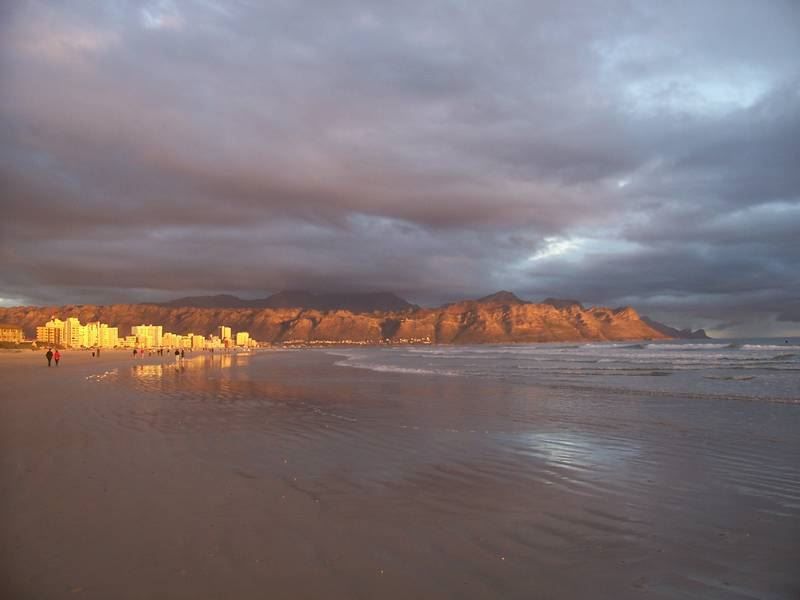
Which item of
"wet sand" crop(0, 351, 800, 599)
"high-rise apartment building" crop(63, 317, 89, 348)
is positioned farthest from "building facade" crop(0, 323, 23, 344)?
"wet sand" crop(0, 351, 800, 599)

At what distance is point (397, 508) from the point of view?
21.8 ft

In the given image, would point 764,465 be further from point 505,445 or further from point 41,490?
point 41,490

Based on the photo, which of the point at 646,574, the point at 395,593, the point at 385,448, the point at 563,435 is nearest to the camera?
the point at 395,593

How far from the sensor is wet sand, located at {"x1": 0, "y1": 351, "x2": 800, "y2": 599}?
4637 millimetres

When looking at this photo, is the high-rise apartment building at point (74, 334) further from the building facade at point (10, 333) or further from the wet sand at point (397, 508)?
the wet sand at point (397, 508)

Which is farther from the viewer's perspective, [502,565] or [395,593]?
[502,565]

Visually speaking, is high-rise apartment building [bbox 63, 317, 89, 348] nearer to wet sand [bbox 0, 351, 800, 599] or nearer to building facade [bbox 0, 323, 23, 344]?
building facade [bbox 0, 323, 23, 344]

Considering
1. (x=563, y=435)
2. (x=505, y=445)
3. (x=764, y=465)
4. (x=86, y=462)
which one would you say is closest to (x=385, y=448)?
(x=505, y=445)

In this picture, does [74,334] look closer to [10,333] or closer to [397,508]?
[10,333]

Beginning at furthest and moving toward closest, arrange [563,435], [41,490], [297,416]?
[297,416], [563,435], [41,490]

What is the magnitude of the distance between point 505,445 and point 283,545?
6.50 metres

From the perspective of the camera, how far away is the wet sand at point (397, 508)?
15.2ft

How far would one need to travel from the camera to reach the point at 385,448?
10.5 metres

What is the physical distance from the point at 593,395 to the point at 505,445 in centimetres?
1138
